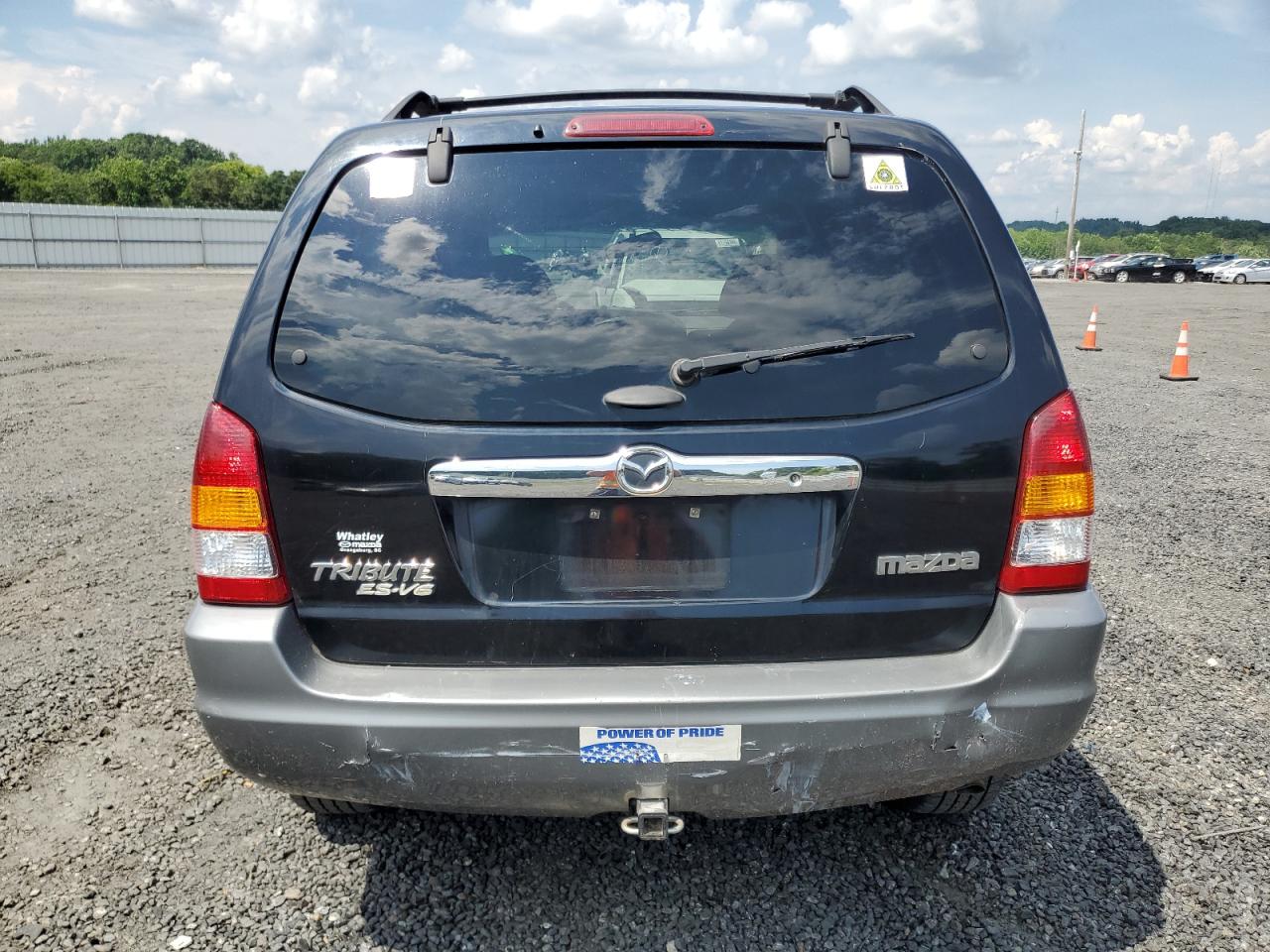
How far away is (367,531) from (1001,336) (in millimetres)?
1471

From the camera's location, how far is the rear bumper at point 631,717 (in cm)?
204

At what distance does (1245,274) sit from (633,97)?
191ft

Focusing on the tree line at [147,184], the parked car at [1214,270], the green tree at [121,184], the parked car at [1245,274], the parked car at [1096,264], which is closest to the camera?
the parked car at [1245,274]

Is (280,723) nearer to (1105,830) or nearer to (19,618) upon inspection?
(1105,830)

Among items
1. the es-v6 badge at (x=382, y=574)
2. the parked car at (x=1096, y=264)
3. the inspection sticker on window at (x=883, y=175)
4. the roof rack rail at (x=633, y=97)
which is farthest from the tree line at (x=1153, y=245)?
the es-v6 badge at (x=382, y=574)

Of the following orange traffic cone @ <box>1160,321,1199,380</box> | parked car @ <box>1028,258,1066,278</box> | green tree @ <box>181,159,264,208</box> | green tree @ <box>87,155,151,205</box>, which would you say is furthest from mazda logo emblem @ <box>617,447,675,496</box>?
green tree @ <box>181,159,264,208</box>

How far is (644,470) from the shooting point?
202 cm

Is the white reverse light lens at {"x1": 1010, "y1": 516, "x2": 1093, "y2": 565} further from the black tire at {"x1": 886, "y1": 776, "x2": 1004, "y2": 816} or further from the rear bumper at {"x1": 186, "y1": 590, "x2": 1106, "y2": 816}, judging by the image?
the black tire at {"x1": 886, "y1": 776, "x2": 1004, "y2": 816}

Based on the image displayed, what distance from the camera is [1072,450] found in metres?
2.16

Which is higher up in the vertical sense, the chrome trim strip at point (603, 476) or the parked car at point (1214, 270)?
the parked car at point (1214, 270)

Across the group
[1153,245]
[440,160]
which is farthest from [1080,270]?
[440,160]

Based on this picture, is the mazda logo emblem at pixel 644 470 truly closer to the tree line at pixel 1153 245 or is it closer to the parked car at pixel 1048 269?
the parked car at pixel 1048 269

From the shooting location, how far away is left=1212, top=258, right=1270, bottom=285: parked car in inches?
1980

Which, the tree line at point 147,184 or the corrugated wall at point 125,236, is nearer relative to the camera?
the corrugated wall at point 125,236
